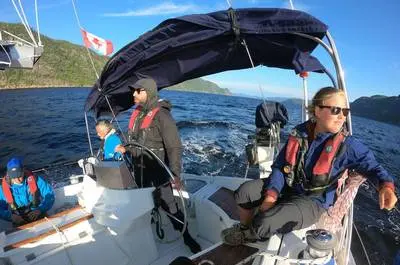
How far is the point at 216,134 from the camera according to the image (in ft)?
49.0

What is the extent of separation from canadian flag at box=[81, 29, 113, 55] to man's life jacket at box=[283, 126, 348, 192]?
3289 millimetres

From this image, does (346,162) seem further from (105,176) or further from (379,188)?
(105,176)

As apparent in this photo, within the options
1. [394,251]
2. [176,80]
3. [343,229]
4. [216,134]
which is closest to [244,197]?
[343,229]

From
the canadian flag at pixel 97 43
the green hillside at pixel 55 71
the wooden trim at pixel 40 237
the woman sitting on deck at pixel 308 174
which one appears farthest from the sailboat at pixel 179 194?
the green hillside at pixel 55 71

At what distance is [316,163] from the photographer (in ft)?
7.75

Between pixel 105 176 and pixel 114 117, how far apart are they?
156 cm

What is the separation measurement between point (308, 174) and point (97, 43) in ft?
12.3

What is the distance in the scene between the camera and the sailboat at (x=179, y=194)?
9.01ft

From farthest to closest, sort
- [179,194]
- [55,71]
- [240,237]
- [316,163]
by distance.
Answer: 1. [55,71]
2. [179,194]
3. [240,237]
4. [316,163]

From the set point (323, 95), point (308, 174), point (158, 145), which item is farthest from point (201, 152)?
point (323, 95)

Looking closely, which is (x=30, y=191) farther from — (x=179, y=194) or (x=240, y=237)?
(x=240, y=237)

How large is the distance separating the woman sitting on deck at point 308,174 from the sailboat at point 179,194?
0.18m

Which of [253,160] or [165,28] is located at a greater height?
[165,28]

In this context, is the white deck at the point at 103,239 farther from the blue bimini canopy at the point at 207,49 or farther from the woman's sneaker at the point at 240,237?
the blue bimini canopy at the point at 207,49
